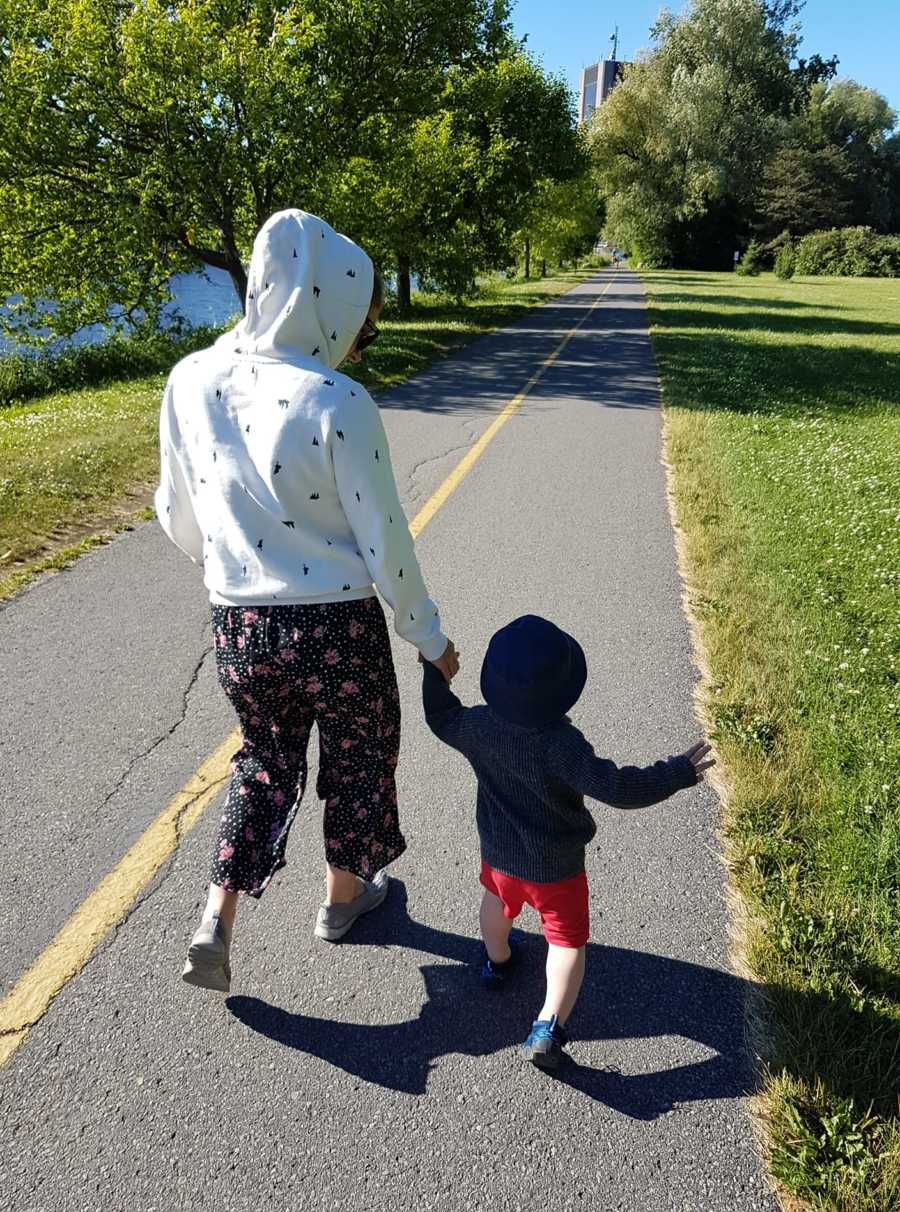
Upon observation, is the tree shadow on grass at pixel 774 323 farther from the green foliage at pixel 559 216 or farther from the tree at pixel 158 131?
the tree at pixel 158 131

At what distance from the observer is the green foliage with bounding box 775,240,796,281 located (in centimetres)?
5100

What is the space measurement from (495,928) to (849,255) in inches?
2365

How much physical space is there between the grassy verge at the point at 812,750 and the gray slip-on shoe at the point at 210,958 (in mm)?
1482

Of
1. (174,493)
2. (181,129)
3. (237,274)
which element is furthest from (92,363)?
(174,493)

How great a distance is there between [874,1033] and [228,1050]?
1.77m

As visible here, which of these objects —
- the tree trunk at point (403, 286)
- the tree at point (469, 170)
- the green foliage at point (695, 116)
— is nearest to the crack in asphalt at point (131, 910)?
the tree at point (469, 170)

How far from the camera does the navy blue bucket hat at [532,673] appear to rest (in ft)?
6.29

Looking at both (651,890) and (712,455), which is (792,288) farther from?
(651,890)

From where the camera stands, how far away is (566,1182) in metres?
1.90

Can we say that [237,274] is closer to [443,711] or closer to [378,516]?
[378,516]

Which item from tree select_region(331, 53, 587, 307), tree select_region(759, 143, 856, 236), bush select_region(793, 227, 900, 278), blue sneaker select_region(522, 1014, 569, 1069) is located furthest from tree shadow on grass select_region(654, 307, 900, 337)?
tree select_region(759, 143, 856, 236)

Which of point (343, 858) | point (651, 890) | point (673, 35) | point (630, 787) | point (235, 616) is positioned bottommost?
point (651, 890)

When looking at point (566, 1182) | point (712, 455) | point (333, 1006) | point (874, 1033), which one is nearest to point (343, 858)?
point (333, 1006)

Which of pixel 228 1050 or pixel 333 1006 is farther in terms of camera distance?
pixel 333 1006
